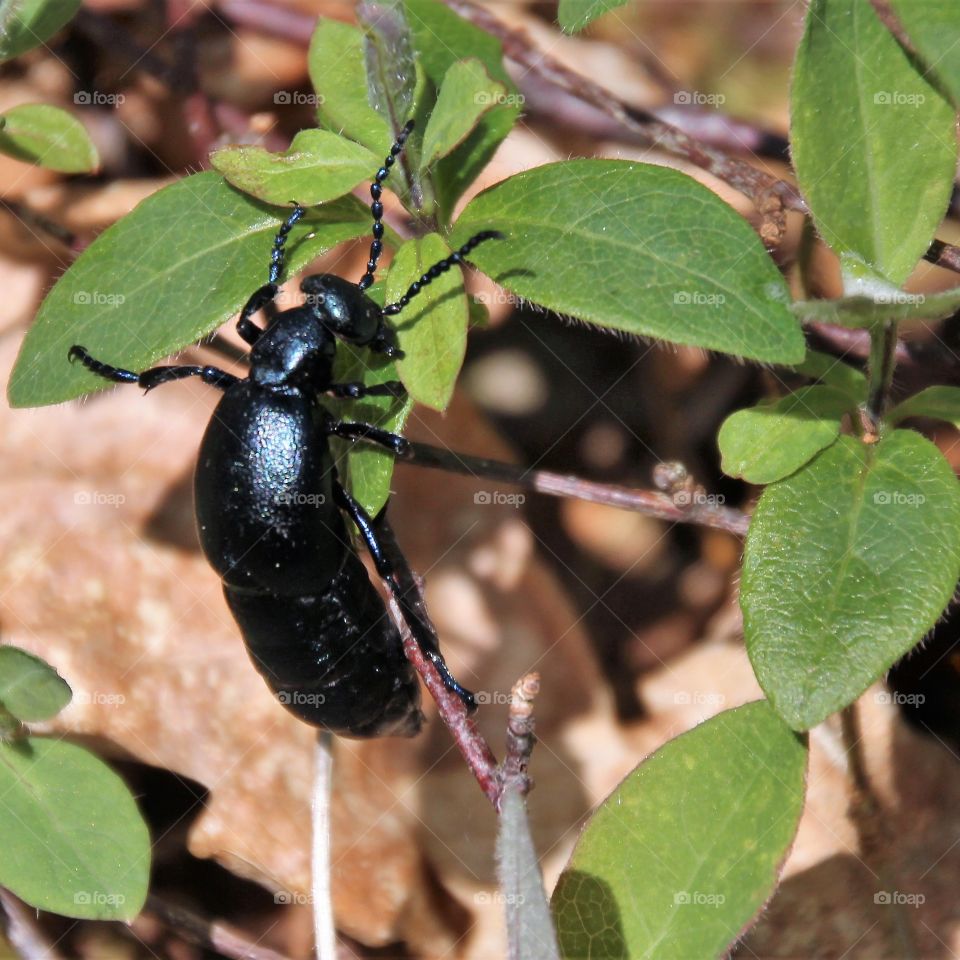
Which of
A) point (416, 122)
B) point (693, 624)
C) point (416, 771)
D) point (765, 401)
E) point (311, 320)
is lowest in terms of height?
point (416, 771)

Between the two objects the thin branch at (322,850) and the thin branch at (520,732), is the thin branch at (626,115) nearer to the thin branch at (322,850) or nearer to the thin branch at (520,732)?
the thin branch at (520,732)

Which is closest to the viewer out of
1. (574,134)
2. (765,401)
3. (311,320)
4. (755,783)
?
(755,783)

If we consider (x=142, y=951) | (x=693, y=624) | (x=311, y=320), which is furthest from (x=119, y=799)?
(x=693, y=624)

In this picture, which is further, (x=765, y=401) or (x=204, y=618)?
(x=204, y=618)

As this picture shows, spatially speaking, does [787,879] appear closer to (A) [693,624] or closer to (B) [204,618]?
(A) [693,624]

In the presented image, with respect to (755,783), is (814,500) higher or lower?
higher

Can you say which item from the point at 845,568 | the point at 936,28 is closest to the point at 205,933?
the point at 845,568
